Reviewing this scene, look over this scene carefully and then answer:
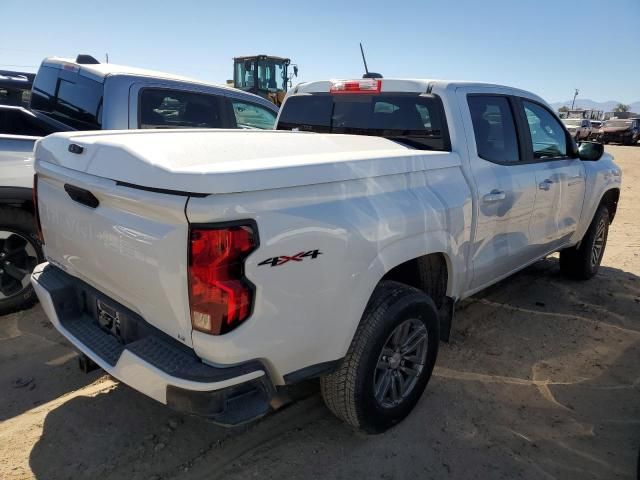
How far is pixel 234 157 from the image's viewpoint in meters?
2.11

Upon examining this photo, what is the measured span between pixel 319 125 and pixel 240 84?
15.1 metres

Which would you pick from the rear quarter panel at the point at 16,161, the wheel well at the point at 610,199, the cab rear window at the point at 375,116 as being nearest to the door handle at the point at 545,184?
the cab rear window at the point at 375,116

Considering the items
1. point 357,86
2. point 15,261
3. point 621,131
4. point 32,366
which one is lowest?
point 32,366

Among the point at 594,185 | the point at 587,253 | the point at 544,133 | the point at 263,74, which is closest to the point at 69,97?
the point at 544,133

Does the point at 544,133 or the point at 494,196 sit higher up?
the point at 544,133

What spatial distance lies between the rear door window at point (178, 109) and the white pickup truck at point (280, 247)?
2076 millimetres

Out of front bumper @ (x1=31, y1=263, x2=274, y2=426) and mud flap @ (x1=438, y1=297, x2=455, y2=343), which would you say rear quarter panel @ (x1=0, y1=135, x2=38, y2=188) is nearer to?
front bumper @ (x1=31, y1=263, x2=274, y2=426)

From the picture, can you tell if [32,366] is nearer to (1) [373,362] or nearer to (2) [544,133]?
(1) [373,362]

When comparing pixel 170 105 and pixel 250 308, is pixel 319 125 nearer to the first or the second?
pixel 170 105

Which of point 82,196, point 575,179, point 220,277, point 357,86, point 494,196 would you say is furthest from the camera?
point 575,179

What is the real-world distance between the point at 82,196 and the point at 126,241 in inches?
16.5

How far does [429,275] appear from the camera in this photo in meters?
3.06

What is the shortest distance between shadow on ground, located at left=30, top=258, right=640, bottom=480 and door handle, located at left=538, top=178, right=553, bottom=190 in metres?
1.25

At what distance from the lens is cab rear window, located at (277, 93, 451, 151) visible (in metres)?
3.15
